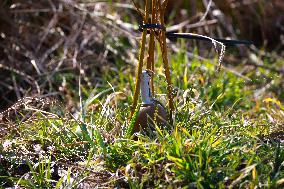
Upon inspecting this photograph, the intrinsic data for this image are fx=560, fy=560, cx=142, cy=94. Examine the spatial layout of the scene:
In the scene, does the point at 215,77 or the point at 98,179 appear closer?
the point at 98,179

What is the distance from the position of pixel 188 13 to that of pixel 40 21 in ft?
4.31

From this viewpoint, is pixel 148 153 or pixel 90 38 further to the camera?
pixel 90 38

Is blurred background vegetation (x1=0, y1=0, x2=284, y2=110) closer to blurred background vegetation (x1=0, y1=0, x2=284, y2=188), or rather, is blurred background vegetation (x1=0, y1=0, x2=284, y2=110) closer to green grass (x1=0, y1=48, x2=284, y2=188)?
blurred background vegetation (x1=0, y1=0, x2=284, y2=188)

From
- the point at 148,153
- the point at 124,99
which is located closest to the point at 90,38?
the point at 124,99

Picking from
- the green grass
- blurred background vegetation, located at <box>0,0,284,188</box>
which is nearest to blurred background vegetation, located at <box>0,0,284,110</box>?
blurred background vegetation, located at <box>0,0,284,188</box>

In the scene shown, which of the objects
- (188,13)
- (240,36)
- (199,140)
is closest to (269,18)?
(240,36)

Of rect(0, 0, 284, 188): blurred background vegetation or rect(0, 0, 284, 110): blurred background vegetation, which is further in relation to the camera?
rect(0, 0, 284, 110): blurred background vegetation

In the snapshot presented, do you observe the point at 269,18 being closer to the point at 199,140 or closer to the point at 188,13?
the point at 188,13

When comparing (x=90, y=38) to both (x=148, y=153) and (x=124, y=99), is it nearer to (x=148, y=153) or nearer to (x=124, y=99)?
(x=124, y=99)

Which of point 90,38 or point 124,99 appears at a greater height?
point 90,38

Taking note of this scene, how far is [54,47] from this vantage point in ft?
12.5

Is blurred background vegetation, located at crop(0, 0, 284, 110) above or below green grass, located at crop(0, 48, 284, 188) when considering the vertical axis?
above

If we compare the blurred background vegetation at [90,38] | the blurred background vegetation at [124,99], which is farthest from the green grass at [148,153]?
the blurred background vegetation at [90,38]

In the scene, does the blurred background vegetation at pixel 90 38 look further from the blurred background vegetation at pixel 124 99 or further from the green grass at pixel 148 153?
the green grass at pixel 148 153
